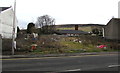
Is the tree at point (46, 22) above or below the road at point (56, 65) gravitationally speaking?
above

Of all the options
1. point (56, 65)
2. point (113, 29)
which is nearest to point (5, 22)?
point (56, 65)

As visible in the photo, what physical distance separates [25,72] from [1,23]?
91.2 feet

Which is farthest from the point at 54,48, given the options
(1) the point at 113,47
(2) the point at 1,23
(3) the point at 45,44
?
(2) the point at 1,23

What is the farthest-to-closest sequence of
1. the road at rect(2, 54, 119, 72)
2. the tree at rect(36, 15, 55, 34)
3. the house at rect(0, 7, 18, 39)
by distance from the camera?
the tree at rect(36, 15, 55, 34) → the house at rect(0, 7, 18, 39) → the road at rect(2, 54, 119, 72)

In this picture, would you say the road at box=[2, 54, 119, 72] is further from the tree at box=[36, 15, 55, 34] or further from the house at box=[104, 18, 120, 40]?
the tree at box=[36, 15, 55, 34]

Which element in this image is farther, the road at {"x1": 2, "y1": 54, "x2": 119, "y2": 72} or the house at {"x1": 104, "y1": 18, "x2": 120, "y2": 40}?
the house at {"x1": 104, "y1": 18, "x2": 120, "y2": 40}

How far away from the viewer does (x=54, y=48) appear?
20594mm

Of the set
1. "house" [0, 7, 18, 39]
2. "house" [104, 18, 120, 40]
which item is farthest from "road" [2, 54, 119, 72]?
"house" [104, 18, 120, 40]

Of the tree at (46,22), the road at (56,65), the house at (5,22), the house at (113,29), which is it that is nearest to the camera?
the road at (56,65)

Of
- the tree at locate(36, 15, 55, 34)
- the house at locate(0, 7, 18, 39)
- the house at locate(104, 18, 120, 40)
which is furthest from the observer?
the tree at locate(36, 15, 55, 34)

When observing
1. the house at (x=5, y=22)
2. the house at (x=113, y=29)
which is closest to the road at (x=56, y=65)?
the house at (x=5, y=22)

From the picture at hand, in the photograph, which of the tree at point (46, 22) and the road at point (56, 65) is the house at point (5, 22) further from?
the tree at point (46, 22)

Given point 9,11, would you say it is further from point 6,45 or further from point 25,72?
point 25,72

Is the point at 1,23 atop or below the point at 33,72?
atop
